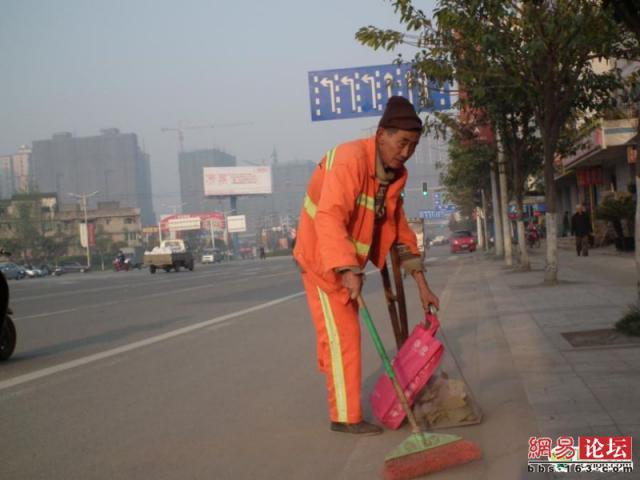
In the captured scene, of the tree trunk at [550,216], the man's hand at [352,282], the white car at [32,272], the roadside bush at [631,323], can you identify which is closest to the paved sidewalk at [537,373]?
the roadside bush at [631,323]

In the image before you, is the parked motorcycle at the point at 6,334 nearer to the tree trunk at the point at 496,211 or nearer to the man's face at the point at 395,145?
the man's face at the point at 395,145

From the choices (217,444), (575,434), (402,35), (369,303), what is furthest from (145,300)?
(575,434)

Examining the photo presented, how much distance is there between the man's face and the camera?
15.9ft

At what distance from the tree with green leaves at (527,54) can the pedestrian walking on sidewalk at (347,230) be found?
801 centimetres

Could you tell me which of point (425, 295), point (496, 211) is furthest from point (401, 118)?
point (496, 211)

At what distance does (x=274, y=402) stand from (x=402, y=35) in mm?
10418

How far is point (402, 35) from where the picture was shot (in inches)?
A: 609

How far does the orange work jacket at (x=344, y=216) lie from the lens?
468 cm

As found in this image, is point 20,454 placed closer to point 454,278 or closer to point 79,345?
point 79,345

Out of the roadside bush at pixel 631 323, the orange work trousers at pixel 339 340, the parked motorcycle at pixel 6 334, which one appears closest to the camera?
the orange work trousers at pixel 339 340

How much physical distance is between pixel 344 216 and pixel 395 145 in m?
0.50

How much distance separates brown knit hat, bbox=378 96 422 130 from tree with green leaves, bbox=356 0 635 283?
315 inches

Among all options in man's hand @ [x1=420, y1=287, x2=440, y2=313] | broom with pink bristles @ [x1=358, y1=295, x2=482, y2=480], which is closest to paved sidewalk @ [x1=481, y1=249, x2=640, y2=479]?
broom with pink bristles @ [x1=358, y1=295, x2=482, y2=480]

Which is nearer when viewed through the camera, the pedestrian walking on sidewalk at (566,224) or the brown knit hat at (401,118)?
the brown knit hat at (401,118)
